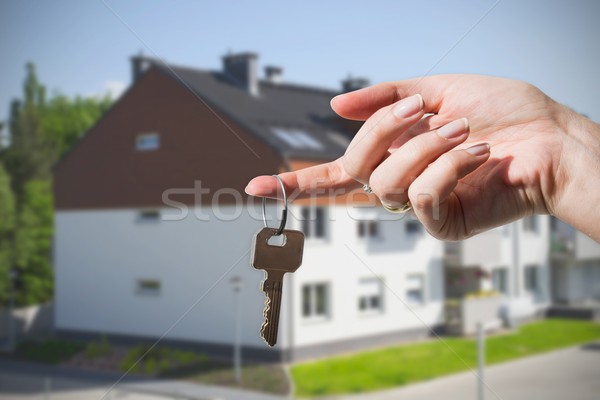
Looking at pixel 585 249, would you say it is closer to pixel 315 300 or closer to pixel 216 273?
pixel 315 300

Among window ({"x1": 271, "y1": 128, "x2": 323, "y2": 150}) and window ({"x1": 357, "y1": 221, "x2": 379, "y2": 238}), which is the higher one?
window ({"x1": 271, "y1": 128, "x2": 323, "y2": 150})

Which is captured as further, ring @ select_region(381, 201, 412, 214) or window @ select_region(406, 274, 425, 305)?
window @ select_region(406, 274, 425, 305)

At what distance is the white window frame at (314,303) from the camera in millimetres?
4896

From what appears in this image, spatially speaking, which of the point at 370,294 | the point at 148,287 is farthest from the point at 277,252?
the point at 148,287

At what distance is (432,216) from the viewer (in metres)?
0.26

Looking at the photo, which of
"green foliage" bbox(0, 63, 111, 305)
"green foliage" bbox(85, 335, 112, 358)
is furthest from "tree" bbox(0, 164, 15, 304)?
"green foliage" bbox(85, 335, 112, 358)

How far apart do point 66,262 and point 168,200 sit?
4.85 feet

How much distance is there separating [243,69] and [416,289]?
7.86 feet

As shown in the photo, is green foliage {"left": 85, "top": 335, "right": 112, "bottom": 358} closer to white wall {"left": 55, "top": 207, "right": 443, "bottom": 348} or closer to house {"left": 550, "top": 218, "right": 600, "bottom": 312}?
white wall {"left": 55, "top": 207, "right": 443, "bottom": 348}

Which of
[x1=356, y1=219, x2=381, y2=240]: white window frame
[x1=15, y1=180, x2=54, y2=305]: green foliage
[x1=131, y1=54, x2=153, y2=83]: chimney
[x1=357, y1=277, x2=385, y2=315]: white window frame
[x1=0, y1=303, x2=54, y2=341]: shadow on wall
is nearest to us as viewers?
[x1=356, y1=219, x2=381, y2=240]: white window frame

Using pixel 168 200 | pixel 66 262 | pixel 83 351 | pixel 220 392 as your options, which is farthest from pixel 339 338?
pixel 66 262

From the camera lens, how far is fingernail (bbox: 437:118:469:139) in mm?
248

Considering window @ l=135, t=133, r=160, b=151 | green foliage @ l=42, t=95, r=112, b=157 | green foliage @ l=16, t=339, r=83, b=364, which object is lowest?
green foliage @ l=16, t=339, r=83, b=364

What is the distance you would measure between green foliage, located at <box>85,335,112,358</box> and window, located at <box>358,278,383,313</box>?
7.73 feet
